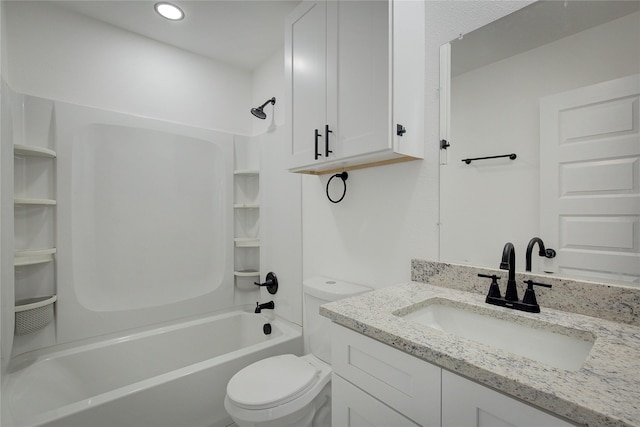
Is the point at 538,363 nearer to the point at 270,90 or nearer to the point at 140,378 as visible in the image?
the point at 140,378

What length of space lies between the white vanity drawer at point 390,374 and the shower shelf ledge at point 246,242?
5.30ft

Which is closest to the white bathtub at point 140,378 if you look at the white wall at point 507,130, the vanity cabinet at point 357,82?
the vanity cabinet at point 357,82

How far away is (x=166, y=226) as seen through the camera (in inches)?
86.4

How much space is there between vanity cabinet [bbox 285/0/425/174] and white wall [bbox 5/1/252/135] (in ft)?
3.87

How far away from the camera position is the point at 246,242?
8.14 ft

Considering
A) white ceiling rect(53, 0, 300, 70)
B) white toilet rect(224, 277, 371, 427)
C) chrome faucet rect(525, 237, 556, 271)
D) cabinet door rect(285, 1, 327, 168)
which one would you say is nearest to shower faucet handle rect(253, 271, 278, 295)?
white toilet rect(224, 277, 371, 427)

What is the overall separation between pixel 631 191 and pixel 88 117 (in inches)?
106

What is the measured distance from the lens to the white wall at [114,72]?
1.73 metres

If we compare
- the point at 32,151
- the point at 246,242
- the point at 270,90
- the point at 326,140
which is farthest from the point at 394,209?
the point at 32,151

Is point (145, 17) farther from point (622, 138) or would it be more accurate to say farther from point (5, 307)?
point (622, 138)

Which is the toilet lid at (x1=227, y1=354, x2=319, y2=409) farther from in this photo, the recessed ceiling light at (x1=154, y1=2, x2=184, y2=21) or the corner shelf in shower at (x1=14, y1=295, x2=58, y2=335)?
the recessed ceiling light at (x1=154, y1=2, x2=184, y2=21)

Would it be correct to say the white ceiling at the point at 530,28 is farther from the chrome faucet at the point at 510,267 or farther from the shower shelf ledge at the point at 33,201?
the shower shelf ledge at the point at 33,201

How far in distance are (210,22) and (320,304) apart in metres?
2.01

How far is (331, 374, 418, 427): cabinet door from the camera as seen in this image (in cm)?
80
